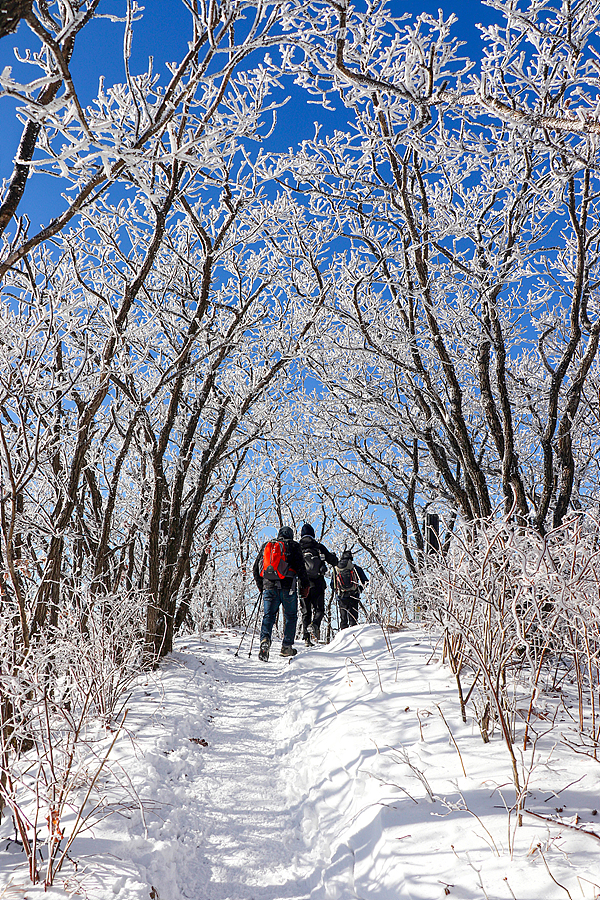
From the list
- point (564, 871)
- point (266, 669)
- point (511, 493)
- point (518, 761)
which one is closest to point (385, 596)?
point (266, 669)

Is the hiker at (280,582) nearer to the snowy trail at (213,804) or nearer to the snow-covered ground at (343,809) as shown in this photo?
the snowy trail at (213,804)

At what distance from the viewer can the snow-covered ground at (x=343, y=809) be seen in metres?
2.04

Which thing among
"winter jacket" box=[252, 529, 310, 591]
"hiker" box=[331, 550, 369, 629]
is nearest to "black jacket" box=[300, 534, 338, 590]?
"hiker" box=[331, 550, 369, 629]

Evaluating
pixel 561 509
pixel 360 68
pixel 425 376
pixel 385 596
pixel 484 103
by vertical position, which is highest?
pixel 360 68

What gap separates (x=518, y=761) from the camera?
2586 millimetres

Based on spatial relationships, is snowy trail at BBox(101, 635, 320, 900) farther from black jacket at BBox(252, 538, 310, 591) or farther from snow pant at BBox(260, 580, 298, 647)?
black jacket at BBox(252, 538, 310, 591)

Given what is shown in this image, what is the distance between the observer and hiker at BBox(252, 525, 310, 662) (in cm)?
745

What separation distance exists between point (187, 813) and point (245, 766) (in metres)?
0.89

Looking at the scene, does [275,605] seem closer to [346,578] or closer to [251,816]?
[346,578]

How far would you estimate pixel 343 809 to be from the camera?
287cm

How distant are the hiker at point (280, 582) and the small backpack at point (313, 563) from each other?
918 mm

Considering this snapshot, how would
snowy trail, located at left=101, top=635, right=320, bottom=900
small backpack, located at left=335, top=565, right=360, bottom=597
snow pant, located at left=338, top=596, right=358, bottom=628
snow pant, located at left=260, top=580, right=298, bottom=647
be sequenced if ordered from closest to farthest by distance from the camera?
snowy trail, located at left=101, top=635, right=320, bottom=900
snow pant, located at left=260, top=580, right=298, bottom=647
small backpack, located at left=335, top=565, right=360, bottom=597
snow pant, located at left=338, top=596, right=358, bottom=628

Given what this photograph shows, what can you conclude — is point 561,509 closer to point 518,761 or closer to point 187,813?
point 518,761

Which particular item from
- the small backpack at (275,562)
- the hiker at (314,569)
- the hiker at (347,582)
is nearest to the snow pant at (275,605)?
the small backpack at (275,562)
